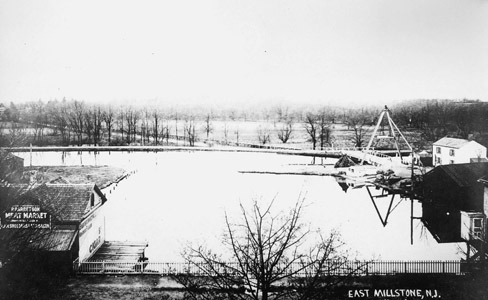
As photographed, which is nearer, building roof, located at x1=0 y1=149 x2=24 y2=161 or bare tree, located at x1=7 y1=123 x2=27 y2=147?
building roof, located at x1=0 y1=149 x2=24 y2=161

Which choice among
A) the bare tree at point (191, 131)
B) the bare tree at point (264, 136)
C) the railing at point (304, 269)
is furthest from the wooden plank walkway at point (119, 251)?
the bare tree at point (264, 136)

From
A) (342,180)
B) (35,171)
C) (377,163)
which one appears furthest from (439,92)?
(35,171)

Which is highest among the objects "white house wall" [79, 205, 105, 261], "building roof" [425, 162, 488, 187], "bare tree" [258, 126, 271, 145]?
"bare tree" [258, 126, 271, 145]

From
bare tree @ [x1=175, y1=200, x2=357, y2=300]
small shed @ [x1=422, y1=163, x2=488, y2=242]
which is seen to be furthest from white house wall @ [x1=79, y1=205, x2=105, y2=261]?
small shed @ [x1=422, y1=163, x2=488, y2=242]

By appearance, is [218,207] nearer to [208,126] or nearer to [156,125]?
[208,126]

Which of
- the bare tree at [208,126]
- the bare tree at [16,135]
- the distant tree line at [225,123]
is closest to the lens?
the bare tree at [16,135]

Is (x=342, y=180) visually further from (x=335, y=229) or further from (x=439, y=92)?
(x=439, y=92)

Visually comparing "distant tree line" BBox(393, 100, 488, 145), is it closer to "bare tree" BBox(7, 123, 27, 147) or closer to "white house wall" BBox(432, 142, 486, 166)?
"white house wall" BBox(432, 142, 486, 166)

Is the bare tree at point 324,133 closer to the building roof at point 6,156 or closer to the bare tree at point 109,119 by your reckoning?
the bare tree at point 109,119

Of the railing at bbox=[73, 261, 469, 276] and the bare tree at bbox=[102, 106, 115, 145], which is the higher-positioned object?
the bare tree at bbox=[102, 106, 115, 145]
